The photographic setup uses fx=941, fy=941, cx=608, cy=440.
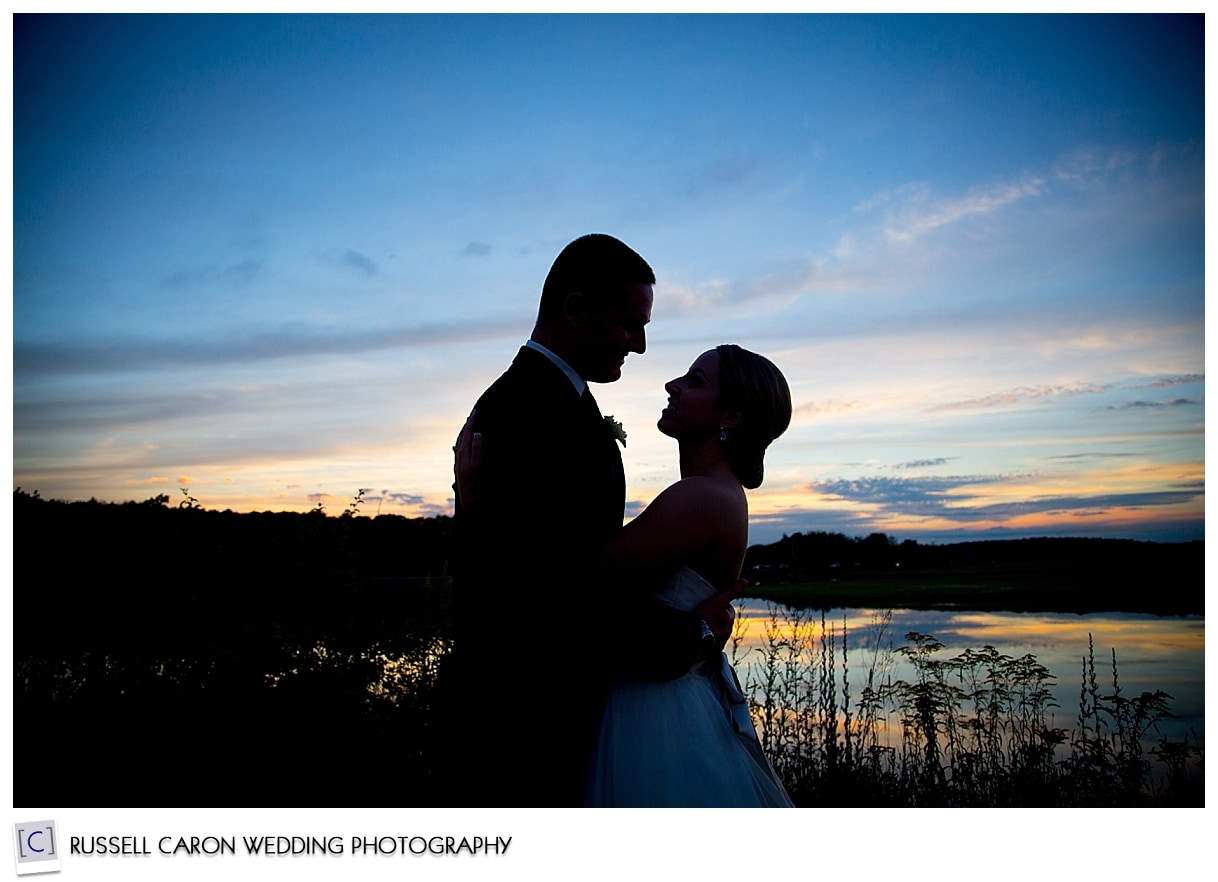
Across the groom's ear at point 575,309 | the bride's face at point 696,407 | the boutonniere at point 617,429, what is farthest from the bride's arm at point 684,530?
the groom's ear at point 575,309

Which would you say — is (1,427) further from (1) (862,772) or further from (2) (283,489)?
(1) (862,772)

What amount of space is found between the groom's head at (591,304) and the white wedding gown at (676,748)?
2.65ft

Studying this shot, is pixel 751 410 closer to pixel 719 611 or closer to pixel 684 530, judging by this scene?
pixel 684 530

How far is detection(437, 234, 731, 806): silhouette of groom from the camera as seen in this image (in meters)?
3.03

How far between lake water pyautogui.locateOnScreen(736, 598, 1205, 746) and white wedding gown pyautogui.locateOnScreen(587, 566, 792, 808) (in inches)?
84.5

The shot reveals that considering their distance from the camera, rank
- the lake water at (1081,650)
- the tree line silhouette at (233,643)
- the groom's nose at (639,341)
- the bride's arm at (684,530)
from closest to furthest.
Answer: the bride's arm at (684,530) → the groom's nose at (639,341) → the lake water at (1081,650) → the tree line silhouette at (233,643)

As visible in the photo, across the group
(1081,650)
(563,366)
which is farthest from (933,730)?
(563,366)

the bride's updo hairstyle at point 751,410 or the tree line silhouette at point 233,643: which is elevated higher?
the bride's updo hairstyle at point 751,410

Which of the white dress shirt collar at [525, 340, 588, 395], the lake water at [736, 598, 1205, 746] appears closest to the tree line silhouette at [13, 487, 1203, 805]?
the lake water at [736, 598, 1205, 746]

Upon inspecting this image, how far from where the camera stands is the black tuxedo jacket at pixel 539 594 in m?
3.02

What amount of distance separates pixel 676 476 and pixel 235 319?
4546 mm

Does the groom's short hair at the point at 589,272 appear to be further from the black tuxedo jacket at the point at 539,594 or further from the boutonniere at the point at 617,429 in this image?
the boutonniere at the point at 617,429

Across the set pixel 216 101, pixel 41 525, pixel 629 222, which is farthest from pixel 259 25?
pixel 41 525

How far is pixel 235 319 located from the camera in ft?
22.6
